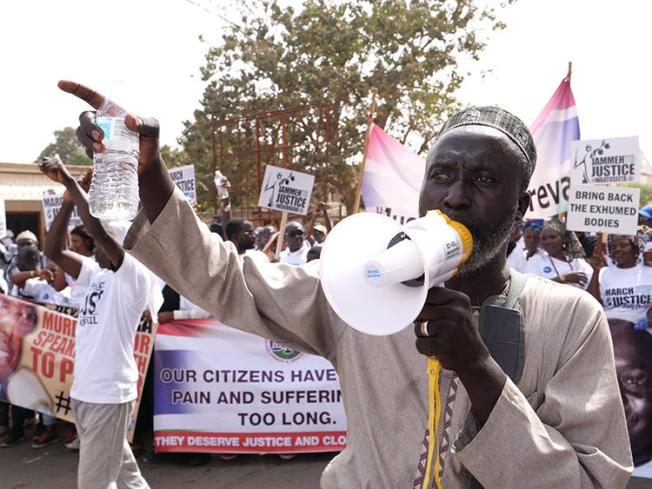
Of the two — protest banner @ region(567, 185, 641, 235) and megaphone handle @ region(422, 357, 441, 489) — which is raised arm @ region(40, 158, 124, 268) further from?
protest banner @ region(567, 185, 641, 235)

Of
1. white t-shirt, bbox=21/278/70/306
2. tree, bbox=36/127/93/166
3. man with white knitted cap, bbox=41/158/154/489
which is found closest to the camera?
man with white knitted cap, bbox=41/158/154/489

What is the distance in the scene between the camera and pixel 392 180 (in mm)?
6770

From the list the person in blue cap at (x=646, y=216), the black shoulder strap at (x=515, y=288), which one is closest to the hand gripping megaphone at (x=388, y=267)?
the black shoulder strap at (x=515, y=288)

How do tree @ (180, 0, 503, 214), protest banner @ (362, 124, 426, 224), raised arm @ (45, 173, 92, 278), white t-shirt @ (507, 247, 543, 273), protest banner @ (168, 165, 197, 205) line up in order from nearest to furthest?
1. raised arm @ (45, 173, 92, 278)
2. white t-shirt @ (507, 247, 543, 273)
3. protest banner @ (362, 124, 426, 224)
4. protest banner @ (168, 165, 197, 205)
5. tree @ (180, 0, 503, 214)

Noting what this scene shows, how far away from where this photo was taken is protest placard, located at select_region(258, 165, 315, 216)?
8672 mm

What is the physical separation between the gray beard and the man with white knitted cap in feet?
8.77

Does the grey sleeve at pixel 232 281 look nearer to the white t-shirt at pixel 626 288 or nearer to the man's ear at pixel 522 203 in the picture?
the man's ear at pixel 522 203

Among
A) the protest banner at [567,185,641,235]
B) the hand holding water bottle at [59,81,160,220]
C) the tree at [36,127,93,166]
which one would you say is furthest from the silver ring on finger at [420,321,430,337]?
the tree at [36,127,93,166]

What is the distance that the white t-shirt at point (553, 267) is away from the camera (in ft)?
20.1

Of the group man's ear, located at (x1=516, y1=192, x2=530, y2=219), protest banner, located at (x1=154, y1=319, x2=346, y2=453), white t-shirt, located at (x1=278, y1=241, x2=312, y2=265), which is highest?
man's ear, located at (x1=516, y1=192, x2=530, y2=219)

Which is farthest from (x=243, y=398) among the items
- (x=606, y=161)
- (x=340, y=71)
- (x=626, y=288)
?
(x=340, y=71)

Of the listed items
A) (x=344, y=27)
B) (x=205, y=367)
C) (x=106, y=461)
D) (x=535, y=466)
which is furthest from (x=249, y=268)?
(x=344, y=27)

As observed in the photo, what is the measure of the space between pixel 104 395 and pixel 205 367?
1.78 meters

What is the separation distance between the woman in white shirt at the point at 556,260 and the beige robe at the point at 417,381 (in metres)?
4.82
